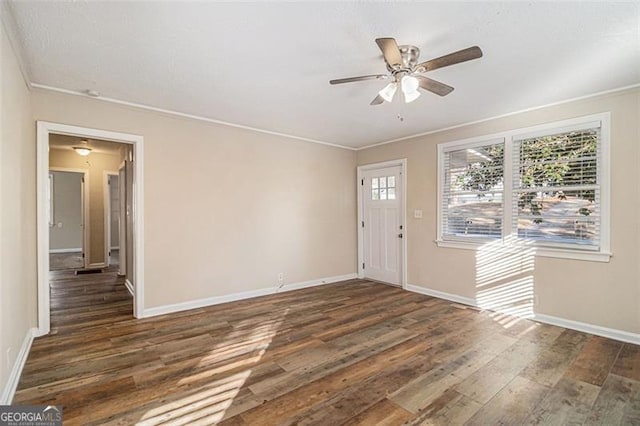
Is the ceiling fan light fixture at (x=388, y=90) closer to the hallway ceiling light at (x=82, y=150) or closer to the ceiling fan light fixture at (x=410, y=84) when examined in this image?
the ceiling fan light fixture at (x=410, y=84)

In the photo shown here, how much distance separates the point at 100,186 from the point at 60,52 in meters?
5.33

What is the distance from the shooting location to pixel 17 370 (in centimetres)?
234

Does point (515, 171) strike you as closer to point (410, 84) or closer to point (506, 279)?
point (506, 279)

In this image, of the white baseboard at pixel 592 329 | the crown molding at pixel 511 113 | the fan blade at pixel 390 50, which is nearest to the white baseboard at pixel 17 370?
the fan blade at pixel 390 50

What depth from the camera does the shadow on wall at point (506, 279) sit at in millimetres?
3734

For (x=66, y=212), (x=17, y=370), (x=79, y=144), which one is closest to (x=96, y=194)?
(x=79, y=144)

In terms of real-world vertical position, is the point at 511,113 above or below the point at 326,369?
above

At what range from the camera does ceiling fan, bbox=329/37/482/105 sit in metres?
2.04

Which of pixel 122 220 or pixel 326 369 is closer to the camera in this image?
pixel 326 369

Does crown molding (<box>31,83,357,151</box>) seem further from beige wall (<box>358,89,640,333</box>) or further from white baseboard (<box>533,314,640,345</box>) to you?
white baseboard (<box>533,314,640,345</box>)

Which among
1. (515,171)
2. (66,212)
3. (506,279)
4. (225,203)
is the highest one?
(515,171)

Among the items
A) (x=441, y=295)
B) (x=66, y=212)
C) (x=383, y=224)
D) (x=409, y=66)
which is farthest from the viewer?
(x=66, y=212)

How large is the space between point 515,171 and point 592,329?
1924mm

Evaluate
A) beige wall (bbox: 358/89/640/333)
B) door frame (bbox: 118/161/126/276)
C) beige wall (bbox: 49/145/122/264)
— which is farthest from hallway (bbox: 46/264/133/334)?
beige wall (bbox: 358/89/640/333)
